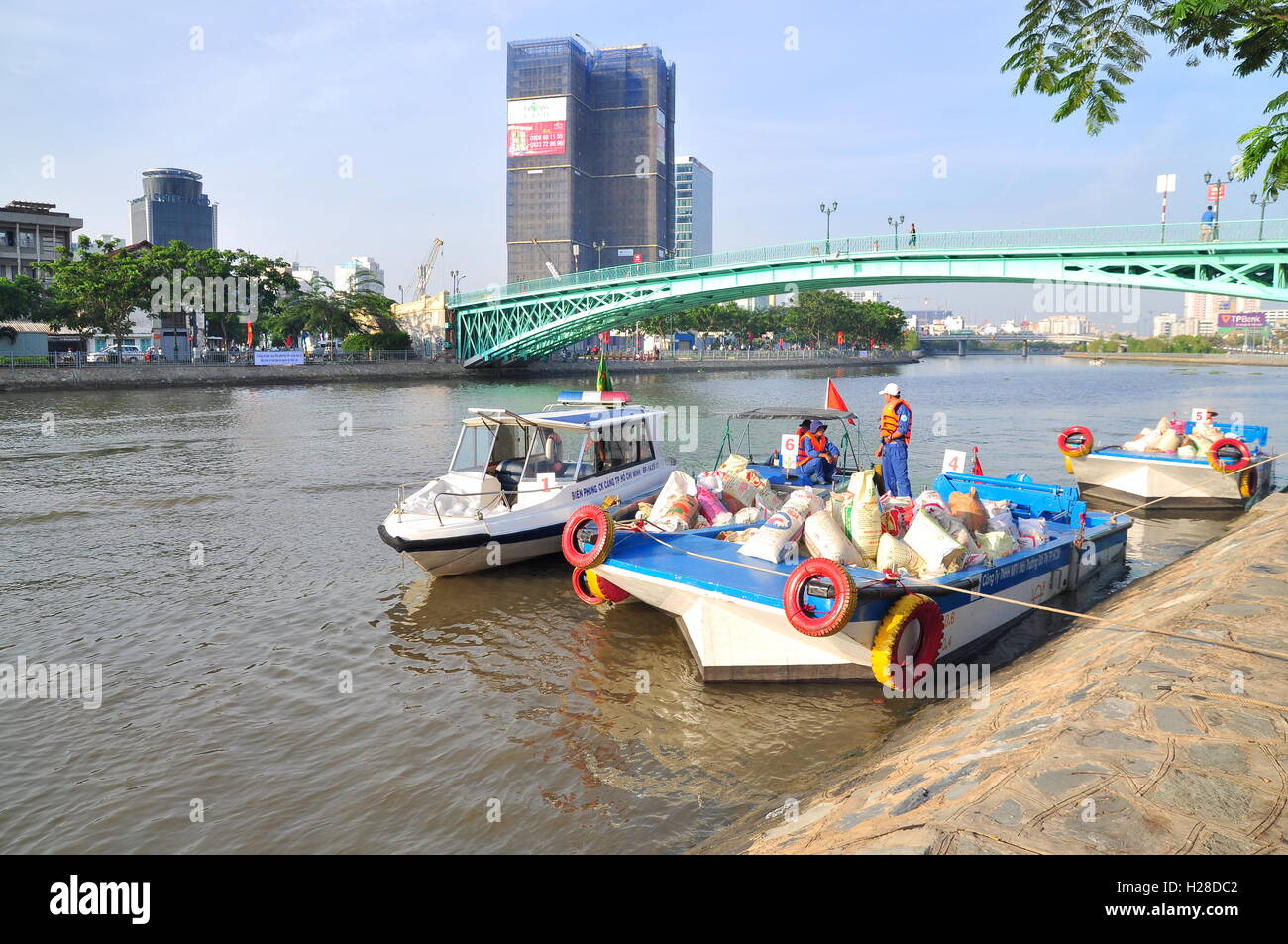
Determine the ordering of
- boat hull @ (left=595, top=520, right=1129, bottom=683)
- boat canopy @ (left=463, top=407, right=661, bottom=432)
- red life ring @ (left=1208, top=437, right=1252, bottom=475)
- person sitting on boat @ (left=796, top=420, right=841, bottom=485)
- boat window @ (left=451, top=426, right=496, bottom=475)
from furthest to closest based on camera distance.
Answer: red life ring @ (left=1208, top=437, right=1252, bottom=475)
person sitting on boat @ (left=796, top=420, right=841, bottom=485)
boat window @ (left=451, top=426, right=496, bottom=475)
boat canopy @ (left=463, top=407, right=661, bottom=432)
boat hull @ (left=595, top=520, right=1129, bottom=683)

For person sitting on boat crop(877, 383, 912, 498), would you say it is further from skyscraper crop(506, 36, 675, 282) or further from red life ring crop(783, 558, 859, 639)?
skyscraper crop(506, 36, 675, 282)

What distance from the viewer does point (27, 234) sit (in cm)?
8269

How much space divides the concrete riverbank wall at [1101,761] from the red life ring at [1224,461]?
1186 centimetres

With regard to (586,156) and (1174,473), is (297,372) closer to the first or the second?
(1174,473)

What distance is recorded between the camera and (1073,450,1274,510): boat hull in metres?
18.6

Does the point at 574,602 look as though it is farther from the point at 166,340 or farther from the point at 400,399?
the point at 166,340

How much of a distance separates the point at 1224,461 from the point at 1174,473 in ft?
3.40

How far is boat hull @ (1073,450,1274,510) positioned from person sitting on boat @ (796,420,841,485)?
26.1ft

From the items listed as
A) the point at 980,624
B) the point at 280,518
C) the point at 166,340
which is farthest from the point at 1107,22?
the point at 166,340

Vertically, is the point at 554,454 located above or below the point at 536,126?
below

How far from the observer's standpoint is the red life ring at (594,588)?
35.8 feet

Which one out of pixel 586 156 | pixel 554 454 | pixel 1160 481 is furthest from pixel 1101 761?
pixel 586 156

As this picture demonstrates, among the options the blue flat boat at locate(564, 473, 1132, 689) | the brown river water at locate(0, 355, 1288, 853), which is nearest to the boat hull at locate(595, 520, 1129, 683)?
the blue flat boat at locate(564, 473, 1132, 689)
